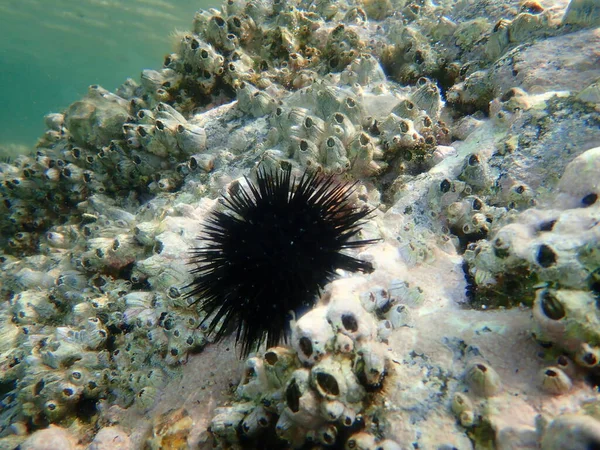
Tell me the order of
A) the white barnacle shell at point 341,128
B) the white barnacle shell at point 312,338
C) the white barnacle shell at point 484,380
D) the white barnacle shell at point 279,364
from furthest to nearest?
the white barnacle shell at point 341,128 → the white barnacle shell at point 279,364 → the white barnacle shell at point 312,338 → the white barnacle shell at point 484,380

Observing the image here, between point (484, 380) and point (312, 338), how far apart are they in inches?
32.6

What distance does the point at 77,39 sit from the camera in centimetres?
5441

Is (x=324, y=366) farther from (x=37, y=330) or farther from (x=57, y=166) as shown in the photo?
(x=57, y=166)

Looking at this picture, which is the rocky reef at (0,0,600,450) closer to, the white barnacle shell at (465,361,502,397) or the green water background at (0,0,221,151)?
the white barnacle shell at (465,361,502,397)

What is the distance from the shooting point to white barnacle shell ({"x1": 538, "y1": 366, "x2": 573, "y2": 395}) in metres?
1.46

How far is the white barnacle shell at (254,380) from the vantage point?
6.53 ft

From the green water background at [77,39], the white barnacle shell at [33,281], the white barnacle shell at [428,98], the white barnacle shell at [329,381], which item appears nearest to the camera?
the white barnacle shell at [329,381]

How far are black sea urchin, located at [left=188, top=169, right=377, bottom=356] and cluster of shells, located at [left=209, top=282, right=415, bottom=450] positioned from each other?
221 mm

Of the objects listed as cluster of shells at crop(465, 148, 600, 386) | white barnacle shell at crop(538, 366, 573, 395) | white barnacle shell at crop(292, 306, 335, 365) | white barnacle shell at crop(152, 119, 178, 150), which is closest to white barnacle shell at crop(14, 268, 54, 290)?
white barnacle shell at crop(152, 119, 178, 150)

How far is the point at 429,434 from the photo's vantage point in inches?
62.8

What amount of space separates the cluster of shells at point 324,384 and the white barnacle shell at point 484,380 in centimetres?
41

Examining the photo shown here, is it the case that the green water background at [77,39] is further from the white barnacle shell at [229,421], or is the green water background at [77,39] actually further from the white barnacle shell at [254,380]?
the white barnacle shell at [229,421]

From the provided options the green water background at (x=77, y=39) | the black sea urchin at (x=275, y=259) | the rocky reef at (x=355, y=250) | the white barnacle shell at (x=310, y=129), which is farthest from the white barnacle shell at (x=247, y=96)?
the green water background at (x=77, y=39)

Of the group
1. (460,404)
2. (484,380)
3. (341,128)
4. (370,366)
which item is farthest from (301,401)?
(341,128)
